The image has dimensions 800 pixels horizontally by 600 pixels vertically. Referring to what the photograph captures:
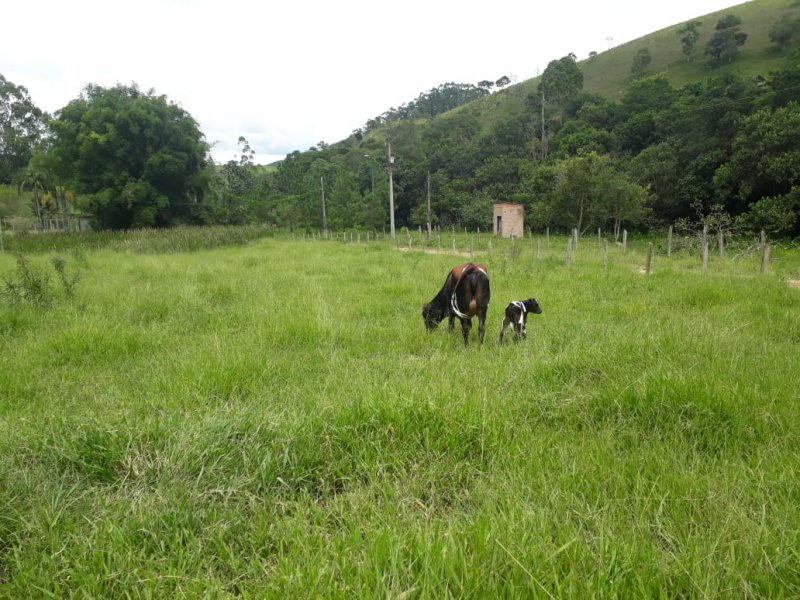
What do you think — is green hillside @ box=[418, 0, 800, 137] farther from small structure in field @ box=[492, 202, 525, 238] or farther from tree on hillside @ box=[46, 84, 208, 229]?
tree on hillside @ box=[46, 84, 208, 229]

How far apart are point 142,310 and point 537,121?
5579 cm

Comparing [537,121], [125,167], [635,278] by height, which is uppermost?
[537,121]

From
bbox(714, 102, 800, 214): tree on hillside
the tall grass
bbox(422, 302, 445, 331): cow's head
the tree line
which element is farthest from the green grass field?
the tree line

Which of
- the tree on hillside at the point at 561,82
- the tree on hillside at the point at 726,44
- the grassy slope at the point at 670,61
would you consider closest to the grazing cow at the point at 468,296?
the tree on hillside at the point at 561,82

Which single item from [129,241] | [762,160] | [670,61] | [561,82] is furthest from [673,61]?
[129,241]

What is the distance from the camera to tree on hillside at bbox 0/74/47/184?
164ft

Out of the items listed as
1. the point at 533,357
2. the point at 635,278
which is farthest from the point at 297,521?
the point at 635,278

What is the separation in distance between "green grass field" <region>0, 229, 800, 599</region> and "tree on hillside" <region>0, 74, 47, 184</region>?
63865mm

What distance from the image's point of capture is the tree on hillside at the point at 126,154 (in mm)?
31188

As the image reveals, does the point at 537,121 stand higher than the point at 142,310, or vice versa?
the point at 537,121

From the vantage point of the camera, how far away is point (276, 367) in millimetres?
4266

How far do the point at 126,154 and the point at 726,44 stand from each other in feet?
236

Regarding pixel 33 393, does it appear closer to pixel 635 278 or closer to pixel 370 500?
pixel 370 500

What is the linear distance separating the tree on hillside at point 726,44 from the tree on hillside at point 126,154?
66.5m
